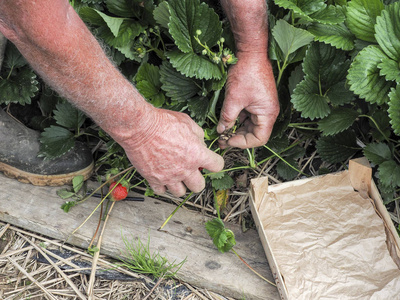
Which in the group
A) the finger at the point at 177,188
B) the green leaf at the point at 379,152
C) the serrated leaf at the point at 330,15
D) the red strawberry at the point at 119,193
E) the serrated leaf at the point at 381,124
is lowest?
the red strawberry at the point at 119,193

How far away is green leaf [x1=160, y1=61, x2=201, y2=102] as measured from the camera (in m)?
1.36

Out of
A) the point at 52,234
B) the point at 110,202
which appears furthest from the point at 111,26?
the point at 52,234

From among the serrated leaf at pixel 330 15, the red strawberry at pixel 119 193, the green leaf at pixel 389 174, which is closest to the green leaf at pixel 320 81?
the serrated leaf at pixel 330 15

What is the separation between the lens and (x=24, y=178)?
1.60m

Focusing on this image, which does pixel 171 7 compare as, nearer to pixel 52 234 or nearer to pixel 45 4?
pixel 45 4

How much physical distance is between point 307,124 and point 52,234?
1.00m

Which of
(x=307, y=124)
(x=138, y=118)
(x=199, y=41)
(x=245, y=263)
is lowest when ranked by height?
(x=245, y=263)

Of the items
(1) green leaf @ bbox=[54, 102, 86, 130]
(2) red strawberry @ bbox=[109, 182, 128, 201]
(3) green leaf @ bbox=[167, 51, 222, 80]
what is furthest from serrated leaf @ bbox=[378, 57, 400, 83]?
(1) green leaf @ bbox=[54, 102, 86, 130]

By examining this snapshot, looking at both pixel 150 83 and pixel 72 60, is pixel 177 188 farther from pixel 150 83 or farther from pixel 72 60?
pixel 72 60

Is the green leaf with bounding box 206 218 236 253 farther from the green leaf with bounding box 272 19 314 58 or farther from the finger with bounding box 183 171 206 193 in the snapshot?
the green leaf with bounding box 272 19 314 58

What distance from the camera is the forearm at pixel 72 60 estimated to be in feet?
2.92

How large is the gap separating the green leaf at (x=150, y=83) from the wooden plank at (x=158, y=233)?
394 millimetres

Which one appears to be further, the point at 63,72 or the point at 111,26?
the point at 111,26

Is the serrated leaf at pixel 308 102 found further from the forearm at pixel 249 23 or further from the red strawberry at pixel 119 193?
the red strawberry at pixel 119 193
